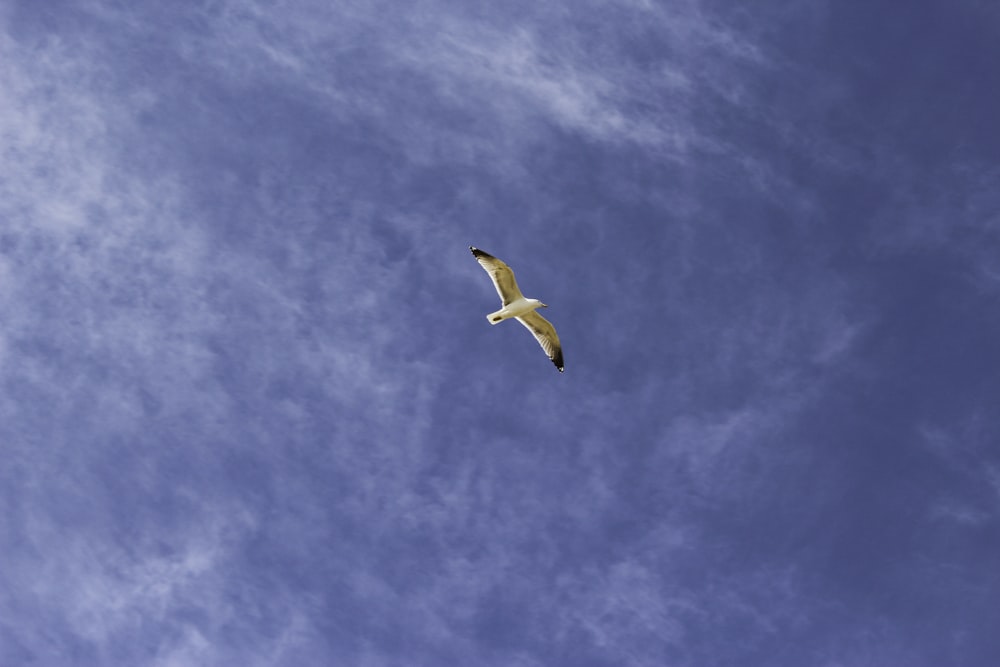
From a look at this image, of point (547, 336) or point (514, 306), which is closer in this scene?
point (514, 306)

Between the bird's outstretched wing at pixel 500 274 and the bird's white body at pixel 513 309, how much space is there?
27 centimetres

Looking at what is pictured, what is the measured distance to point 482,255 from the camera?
253ft

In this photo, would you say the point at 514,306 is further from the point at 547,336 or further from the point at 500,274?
the point at 547,336

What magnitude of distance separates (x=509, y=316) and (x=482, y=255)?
12.2 feet

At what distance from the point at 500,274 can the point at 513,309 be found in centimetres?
231

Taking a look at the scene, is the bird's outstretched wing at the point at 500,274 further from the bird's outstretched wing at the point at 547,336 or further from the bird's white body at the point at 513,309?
the bird's outstretched wing at the point at 547,336

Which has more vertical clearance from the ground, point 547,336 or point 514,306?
point 547,336

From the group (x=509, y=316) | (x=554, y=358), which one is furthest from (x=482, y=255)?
(x=554, y=358)

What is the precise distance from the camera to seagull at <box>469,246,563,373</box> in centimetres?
7756

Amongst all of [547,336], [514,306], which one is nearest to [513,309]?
[514,306]

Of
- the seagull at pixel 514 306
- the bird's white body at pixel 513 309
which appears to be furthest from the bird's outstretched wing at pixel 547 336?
the bird's white body at pixel 513 309

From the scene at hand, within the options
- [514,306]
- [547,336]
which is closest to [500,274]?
[514,306]

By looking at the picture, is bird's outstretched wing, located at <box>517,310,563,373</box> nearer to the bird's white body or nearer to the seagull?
the seagull

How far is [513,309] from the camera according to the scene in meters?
79.1
